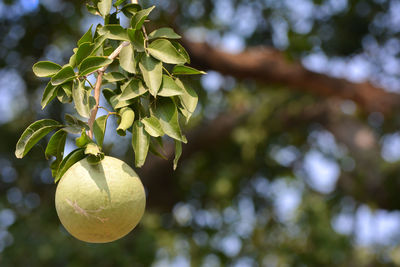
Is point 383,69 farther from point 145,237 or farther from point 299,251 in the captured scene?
point 145,237

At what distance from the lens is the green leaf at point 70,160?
1.25m


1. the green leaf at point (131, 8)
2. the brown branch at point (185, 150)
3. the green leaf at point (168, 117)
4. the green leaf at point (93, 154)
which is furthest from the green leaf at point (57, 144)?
the brown branch at point (185, 150)

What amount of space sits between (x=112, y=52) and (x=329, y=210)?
5.12 meters

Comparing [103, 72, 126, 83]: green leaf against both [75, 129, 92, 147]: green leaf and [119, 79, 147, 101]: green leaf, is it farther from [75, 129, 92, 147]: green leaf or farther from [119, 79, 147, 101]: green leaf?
[75, 129, 92, 147]: green leaf

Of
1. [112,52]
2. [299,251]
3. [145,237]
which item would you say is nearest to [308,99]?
[299,251]

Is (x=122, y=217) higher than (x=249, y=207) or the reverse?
higher

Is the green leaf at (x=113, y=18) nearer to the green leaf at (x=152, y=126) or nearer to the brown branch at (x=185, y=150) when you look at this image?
the green leaf at (x=152, y=126)

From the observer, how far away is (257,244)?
6.03m

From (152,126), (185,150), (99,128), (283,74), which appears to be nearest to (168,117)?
(152,126)

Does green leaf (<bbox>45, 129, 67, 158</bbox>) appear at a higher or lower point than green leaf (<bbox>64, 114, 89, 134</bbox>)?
lower

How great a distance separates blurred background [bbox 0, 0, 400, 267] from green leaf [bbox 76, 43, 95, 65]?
2.96 m

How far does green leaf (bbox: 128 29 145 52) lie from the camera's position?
126cm

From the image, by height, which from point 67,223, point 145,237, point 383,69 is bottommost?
point 145,237

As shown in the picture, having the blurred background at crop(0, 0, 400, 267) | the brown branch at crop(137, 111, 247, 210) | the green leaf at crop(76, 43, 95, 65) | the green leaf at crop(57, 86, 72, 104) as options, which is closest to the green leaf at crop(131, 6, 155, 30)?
the green leaf at crop(76, 43, 95, 65)
